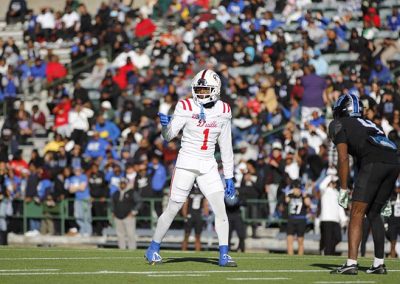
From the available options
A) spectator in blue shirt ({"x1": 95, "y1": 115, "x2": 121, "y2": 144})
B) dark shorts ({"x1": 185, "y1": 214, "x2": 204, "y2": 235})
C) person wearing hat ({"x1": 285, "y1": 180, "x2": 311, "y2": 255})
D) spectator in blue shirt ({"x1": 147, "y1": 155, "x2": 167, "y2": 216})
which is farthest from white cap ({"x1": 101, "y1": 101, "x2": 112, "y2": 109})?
person wearing hat ({"x1": 285, "y1": 180, "x2": 311, "y2": 255})

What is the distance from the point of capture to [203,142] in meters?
13.4

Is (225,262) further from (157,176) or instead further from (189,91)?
(189,91)

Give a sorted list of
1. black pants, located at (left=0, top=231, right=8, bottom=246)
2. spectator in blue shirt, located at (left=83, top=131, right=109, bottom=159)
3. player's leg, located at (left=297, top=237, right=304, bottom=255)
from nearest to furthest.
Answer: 1. player's leg, located at (left=297, top=237, right=304, bottom=255)
2. black pants, located at (left=0, top=231, right=8, bottom=246)
3. spectator in blue shirt, located at (left=83, top=131, right=109, bottom=159)

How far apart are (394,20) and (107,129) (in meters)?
6.31

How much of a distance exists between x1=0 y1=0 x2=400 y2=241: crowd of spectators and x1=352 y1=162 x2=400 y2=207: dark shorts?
9410mm

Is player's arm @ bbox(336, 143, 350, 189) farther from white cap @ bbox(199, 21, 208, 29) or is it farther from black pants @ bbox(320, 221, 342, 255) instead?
white cap @ bbox(199, 21, 208, 29)

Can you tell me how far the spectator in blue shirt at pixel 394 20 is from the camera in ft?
87.1

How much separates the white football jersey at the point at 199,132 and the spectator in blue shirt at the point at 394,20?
13.7 meters

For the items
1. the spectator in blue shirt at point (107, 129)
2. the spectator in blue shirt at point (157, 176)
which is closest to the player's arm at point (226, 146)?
the spectator in blue shirt at point (157, 176)

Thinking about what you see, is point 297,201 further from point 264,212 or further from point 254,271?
point 254,271

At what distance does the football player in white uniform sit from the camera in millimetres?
13312

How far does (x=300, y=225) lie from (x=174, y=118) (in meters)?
8.59

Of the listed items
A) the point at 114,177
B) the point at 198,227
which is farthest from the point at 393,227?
the point at 114,177

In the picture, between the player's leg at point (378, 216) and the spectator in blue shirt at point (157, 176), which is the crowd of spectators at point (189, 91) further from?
the player's leg at point (378, 216)
